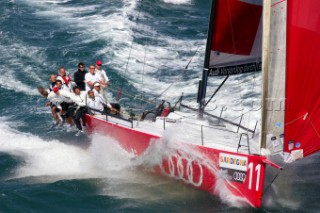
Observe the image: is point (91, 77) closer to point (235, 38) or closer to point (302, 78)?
point (235, 38)

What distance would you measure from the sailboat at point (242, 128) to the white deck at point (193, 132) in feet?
0.06

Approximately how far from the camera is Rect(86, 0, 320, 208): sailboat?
36.3 ft

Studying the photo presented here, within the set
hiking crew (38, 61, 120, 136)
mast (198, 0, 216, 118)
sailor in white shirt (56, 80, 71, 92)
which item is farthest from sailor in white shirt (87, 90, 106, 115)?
mast (198, 0, 216, 118)

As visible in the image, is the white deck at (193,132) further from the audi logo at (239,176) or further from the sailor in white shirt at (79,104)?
the sailor in white shirt at (79,104)

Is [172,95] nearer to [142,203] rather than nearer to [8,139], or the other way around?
[8,139]

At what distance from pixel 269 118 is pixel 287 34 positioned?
1502 millimetres

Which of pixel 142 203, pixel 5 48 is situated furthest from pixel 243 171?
pixel 5 48

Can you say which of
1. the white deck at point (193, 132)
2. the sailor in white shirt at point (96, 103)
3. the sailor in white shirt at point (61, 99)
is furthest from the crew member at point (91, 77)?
the white deck at point (193, 132)

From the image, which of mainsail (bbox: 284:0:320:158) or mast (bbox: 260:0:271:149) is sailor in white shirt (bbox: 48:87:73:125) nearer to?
mast (bbox: 260:0:271:149)

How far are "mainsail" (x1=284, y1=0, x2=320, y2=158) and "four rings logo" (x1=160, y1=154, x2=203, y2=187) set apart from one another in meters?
2.09

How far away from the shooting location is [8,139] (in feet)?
→ 53.9

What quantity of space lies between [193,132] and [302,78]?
119 inches

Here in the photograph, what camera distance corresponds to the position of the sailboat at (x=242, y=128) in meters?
11.1

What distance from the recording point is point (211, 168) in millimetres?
12617
